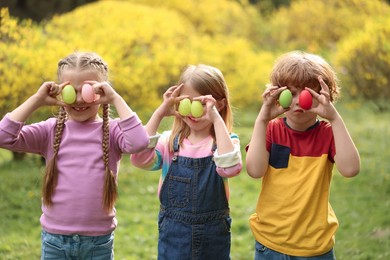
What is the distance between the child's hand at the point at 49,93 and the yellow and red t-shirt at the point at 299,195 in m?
0.97

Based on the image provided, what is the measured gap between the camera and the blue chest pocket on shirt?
299 centimetres

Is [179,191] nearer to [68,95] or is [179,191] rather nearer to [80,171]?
[80,171]

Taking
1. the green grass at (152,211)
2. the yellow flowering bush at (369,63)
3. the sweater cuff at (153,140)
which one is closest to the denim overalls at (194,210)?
the sweater cuff at (153,140)

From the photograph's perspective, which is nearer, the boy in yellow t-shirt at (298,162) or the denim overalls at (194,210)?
the boy in yellow t-shirt at (298,162)

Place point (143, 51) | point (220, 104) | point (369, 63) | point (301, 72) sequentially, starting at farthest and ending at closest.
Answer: point (143, 51)
point (369, 63)
point (220, 104)
point (301, 72)

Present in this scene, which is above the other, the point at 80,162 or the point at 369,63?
the point at 80,162

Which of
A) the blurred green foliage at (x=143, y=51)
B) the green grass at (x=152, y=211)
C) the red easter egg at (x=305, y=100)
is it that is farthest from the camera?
the blurred green foliage at (x=143, y=51)

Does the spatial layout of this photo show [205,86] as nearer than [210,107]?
No

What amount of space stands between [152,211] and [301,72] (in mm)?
4413

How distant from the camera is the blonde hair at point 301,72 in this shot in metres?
2.92

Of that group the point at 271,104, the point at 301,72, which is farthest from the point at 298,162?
the point at 301,72

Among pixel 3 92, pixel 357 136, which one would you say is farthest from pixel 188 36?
pixel 3 92

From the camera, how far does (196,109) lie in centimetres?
298

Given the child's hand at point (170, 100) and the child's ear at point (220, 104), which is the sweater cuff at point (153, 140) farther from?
the child's ear at point (220, 104)
